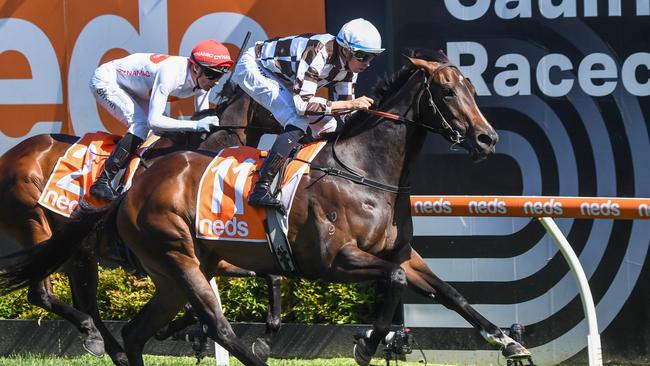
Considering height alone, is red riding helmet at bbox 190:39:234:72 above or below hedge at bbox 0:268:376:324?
above

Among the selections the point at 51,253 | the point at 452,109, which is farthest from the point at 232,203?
the point at 452,109

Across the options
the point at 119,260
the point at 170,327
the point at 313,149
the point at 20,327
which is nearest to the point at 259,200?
the point at 313,149

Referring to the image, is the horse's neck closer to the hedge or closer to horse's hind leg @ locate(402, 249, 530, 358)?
horse's hind leg @ locate(402, 249, 530, 358)

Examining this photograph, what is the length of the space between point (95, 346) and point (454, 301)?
2.28m

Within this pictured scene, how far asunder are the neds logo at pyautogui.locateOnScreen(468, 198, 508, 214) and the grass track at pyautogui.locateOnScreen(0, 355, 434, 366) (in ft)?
4.07

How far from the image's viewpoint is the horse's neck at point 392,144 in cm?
632

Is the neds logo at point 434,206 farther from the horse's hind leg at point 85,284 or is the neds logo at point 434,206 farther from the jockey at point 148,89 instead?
the horse's hind leg at point 85,284

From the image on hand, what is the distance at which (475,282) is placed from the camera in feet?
25.6

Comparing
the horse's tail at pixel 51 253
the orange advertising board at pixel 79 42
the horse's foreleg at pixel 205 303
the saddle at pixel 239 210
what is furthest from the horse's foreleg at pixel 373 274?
the orange advertising board at pixel 79 42

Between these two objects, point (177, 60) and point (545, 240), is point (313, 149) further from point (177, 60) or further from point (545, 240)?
point (545, 240)

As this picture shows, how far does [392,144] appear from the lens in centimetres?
634

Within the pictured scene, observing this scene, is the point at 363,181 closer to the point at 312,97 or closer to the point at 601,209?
A: the point at 312,97

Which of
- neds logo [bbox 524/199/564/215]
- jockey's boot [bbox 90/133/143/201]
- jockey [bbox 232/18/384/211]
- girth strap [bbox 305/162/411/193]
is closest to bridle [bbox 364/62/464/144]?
jockey [bbox 232/18/384/211]

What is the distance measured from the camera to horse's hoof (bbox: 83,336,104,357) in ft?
23.9
